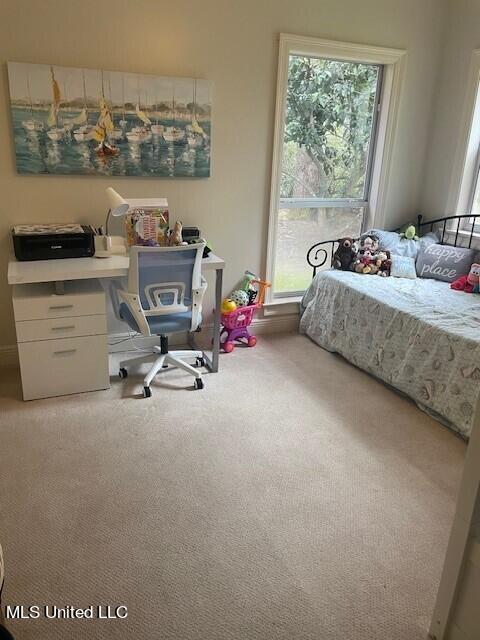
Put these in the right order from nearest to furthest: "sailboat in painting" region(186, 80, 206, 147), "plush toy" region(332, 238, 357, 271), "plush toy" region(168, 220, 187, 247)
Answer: "plush toy" region(168, 220, 187, 247), "sailboat in painting" region(186, 80, 206, 147), "plush toy" region(332, 238, 357, 271)

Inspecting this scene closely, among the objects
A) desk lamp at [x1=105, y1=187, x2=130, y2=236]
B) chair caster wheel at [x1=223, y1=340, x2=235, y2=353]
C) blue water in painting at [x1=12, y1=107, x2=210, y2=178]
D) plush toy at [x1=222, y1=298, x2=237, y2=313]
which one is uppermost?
blue water in painting at [x1=12, y1=107, x2=210, y2=178]

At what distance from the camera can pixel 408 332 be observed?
3.04m

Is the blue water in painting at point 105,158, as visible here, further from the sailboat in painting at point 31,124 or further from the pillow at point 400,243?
the pillow at point 400,243

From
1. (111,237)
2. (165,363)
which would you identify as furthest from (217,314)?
(111,237)

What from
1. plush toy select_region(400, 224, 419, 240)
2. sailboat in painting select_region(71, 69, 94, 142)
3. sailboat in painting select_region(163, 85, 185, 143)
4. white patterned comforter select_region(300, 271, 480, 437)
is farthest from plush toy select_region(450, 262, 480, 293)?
sailboat in painting select_region(71, 69, 94, 142)

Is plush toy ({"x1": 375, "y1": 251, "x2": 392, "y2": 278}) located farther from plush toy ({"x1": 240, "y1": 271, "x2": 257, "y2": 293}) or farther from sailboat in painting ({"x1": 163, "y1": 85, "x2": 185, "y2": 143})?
sailboat in painting ({"x1": 163, "y1": 85, "x2": 185, "y2": 143})

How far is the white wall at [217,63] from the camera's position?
116 inches

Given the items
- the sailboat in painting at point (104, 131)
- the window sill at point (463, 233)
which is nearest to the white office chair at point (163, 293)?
the sailboat in painting at point (104, 131)

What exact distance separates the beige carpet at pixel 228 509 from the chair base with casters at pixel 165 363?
3.7 inches

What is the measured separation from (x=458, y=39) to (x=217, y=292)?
2.62 m

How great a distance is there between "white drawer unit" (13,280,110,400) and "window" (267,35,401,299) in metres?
1.49

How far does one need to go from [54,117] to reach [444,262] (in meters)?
2.75

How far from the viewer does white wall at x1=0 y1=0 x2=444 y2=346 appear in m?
2.95

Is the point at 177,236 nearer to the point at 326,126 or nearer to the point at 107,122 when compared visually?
the point at 107,122
